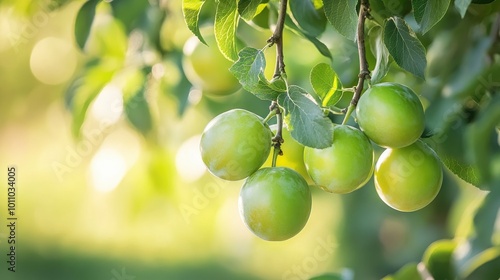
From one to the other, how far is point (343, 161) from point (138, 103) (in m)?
0.68

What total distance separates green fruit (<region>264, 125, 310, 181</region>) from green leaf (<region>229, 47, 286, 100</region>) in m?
0.07

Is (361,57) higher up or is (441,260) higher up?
(361,57)

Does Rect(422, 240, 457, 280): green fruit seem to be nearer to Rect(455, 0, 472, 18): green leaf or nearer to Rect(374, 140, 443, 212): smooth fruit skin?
Rect(374, 140, 443, 212): smooth fruit skin

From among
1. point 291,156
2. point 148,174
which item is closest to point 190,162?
point 148,174

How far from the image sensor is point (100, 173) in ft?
5.46

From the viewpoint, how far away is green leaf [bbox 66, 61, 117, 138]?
126cm

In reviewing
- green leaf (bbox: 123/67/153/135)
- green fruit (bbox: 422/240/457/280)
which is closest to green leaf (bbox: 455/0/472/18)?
green fruit (bbox: 422/240/457/280)

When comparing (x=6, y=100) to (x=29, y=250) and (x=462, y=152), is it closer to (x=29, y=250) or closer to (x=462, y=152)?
(x=29, y=250)

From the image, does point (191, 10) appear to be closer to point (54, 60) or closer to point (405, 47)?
point (405, 47)

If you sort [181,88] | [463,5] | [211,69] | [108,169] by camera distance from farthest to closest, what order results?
1. [108,169]
2. [181,88]
3. [211,69]
4. [463,5]

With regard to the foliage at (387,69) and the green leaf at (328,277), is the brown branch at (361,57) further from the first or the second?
the green leaf at (328,277)

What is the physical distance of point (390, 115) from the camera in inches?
24.1

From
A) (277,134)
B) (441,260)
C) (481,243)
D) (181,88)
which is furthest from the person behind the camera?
(181,88)

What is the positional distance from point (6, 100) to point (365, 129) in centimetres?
276
